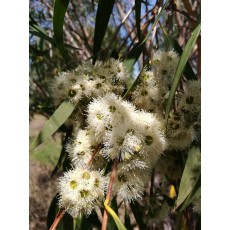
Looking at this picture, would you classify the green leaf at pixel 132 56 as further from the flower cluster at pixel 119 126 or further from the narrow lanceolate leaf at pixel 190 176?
the narrow lanceolate leaf at pixel 190 176

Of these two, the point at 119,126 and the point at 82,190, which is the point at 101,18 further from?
the point at 82,190

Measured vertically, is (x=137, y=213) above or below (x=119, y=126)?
below

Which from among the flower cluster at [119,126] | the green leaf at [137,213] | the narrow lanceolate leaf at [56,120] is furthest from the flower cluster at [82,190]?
the green leaf at [137,213]

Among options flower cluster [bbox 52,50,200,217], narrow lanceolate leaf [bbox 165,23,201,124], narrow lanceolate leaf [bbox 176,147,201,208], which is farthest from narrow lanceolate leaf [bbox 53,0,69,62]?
narrow lanceolate leaf [bbox 176,147,201,208]

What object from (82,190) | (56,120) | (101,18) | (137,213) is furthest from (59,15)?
(137,213)

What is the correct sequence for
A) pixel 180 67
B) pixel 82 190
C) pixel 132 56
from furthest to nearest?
pixel 132 56
pixel 180 67
pixel 82 190
